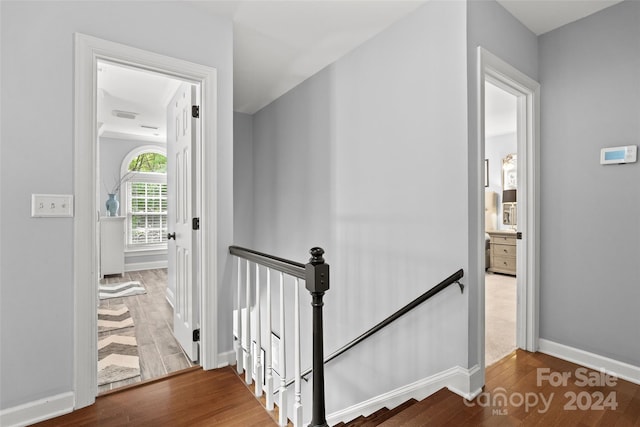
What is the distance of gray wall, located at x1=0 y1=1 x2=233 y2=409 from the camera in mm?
1674

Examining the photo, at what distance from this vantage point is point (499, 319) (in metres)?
3.56

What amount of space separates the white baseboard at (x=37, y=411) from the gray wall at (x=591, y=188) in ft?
11.0

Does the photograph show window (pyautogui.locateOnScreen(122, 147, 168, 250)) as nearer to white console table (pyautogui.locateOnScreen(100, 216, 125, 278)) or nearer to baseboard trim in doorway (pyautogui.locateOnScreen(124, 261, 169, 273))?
baseboard trim in doorway (pyautogui.locateOnScreen(124, 261, 169, 273))

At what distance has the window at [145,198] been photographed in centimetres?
642

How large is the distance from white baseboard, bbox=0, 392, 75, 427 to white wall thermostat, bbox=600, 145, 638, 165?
3752 mm

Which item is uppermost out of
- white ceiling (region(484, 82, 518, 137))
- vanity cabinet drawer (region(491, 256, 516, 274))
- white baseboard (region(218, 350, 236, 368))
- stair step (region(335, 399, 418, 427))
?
white ceiling (region(484, 82, 518, 137))

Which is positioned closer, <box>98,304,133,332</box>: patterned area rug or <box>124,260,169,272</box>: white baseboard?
<box>98,304,133,332</box>: patterned area rug

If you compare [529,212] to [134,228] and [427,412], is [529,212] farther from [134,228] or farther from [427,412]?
[134,228]

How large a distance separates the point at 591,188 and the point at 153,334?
3.91 meters

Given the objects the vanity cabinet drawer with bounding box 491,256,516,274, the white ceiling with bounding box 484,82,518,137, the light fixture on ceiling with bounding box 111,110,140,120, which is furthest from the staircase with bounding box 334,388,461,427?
the light fixture on ceiling with bounding box 111,110,140,120

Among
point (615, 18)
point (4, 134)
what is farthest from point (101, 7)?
point (615, 18)

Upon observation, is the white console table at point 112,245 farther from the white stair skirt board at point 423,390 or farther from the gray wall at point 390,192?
the white stair skirt board at point 423,390

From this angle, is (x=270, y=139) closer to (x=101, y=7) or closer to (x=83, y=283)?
(x=101, y=7)

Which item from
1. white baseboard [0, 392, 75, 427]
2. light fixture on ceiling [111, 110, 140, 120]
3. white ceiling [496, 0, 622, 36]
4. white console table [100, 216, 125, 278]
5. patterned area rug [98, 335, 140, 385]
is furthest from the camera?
white console table [100, 216, 125, 278]
